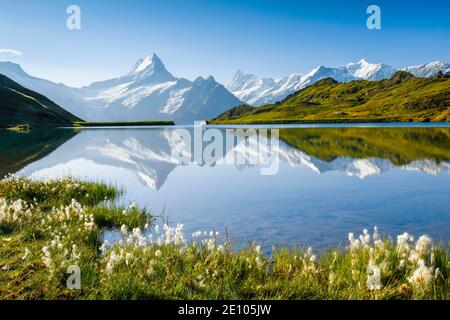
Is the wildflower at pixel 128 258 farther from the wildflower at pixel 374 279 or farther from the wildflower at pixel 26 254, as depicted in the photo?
the wildflower at pixel 374 279

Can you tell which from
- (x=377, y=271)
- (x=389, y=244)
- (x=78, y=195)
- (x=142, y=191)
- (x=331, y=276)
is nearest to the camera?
A: (x=377, y=271)

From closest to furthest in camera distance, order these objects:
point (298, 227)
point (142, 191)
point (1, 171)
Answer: point (298, 227), point (142, 191), point (1, 171)

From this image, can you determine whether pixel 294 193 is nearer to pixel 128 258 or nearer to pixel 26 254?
pixel 128 258

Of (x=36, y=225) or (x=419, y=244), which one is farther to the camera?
(x=36, y=225)

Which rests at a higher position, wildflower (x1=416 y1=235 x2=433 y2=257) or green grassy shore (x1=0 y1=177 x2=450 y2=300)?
wildflower (x1=416 y1=235 x2=433 y2=257)

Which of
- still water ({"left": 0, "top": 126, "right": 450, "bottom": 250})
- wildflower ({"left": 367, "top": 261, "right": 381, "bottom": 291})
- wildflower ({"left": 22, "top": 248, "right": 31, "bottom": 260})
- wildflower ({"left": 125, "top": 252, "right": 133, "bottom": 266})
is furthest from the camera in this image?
still water ({"left": 0, "top": 126, "right": 450, "bottom": 250})

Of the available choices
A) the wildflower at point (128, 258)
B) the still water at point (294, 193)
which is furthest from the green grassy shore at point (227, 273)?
the still water at point (294, 193)

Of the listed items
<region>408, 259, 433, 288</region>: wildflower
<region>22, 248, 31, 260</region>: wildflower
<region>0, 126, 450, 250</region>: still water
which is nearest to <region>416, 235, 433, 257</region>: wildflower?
<region>408, 259, 433, 288</region>: wildflower

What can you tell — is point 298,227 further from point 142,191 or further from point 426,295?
point 142,191

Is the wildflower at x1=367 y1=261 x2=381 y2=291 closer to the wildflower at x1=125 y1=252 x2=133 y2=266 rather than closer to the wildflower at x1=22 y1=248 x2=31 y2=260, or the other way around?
the wildflower at x1=125 y1=252 x2=133 y2=266

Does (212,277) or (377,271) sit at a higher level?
(377,271)

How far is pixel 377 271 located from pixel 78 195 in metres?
19.3
